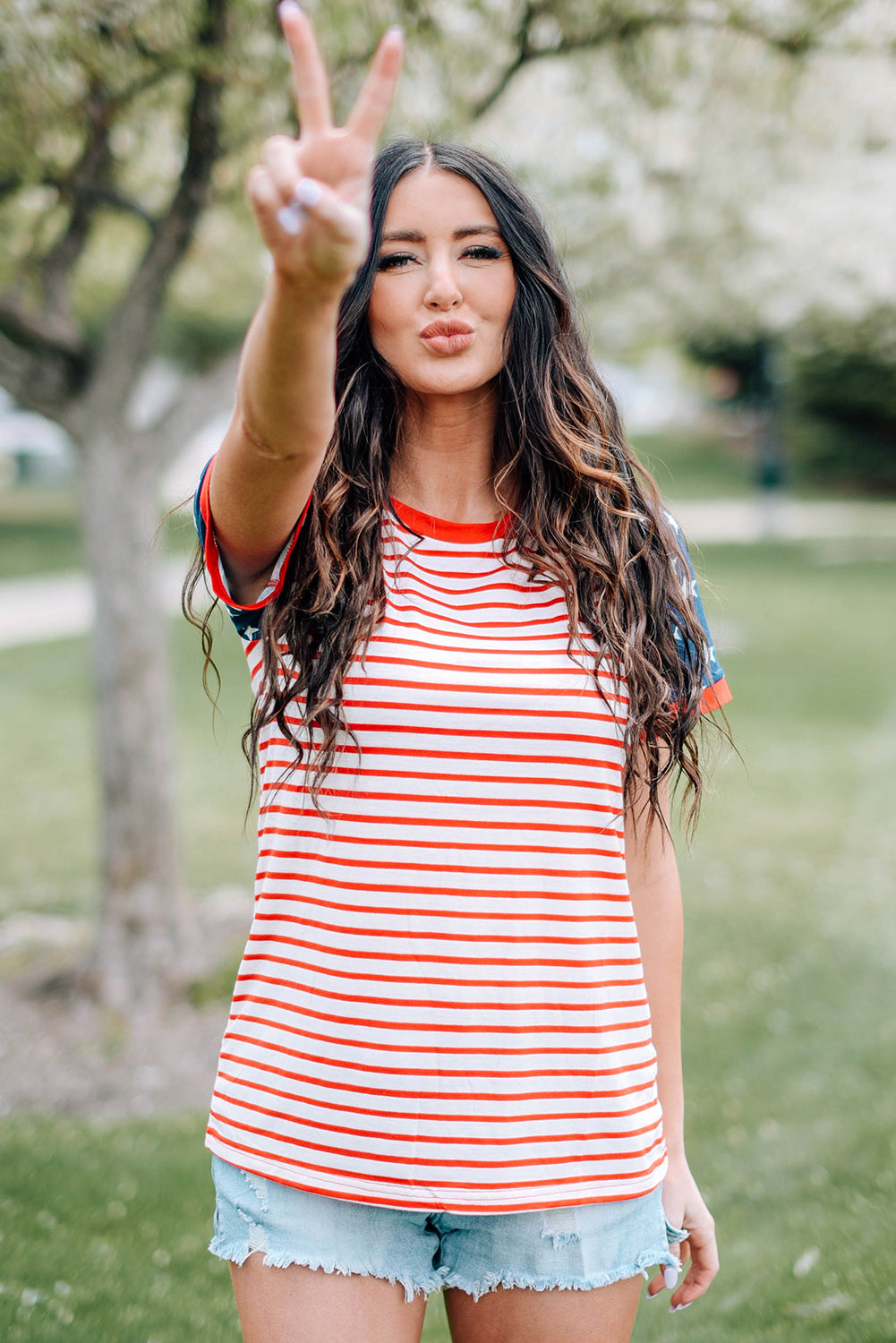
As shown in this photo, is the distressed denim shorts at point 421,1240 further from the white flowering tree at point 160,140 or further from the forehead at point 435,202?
the white flowering tree at point 160,140

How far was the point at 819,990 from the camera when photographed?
534 centimetres

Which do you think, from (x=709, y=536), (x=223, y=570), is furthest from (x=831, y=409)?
(x=223, y=570)

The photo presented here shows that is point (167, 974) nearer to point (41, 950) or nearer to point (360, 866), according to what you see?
point (41, 950)

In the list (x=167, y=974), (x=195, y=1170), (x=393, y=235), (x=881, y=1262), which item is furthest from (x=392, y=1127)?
(x=167, y=974)

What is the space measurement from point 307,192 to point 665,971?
110 cm

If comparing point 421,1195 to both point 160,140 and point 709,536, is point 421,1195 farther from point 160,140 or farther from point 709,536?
point 709,536

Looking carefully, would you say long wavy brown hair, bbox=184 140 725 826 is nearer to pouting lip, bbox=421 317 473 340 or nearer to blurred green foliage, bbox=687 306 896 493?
pouting lip, bbox=421 317 473 340

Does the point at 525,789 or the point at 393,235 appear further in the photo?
the point at 393,235

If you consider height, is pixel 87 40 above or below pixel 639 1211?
above

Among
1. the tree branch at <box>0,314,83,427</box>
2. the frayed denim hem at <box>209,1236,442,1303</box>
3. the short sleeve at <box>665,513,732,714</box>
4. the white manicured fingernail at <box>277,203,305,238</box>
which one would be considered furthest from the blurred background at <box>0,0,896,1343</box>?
the white manicured fingernail at <box>277,203,305,238</box>

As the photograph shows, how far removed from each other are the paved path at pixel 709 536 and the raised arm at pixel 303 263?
764 centimetres

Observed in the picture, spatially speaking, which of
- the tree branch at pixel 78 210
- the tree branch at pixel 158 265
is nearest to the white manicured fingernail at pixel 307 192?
the tree branch at pixel 78 210

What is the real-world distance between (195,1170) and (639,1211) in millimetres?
2600

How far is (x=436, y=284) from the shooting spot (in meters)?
1.66
